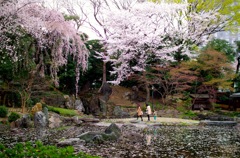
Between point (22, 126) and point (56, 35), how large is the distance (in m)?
6.30

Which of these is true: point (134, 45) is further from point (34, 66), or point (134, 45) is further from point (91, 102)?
point (34, 66)

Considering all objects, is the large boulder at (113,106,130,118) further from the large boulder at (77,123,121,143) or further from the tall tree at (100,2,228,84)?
the large boulder at (77,123,121,143)

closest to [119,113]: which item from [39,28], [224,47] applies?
[39,28]

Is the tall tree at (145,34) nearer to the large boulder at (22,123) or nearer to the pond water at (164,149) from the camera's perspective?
the large boulder at (22,123)

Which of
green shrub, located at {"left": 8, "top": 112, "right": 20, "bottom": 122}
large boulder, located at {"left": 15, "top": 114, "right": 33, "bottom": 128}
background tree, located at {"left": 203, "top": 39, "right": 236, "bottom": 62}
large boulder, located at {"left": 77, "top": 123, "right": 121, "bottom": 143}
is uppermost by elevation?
background tree, located at {"left": 203, "top": 39, "right": 236, "bottom": 62}

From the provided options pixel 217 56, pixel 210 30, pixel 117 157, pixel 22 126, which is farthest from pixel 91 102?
pixel 117 157

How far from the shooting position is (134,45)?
2859 centimetres

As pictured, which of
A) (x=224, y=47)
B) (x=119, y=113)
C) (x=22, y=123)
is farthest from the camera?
(x=224, y=47)

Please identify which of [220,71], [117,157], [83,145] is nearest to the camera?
[117,157]

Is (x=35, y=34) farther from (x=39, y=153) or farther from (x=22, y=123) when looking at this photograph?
(x=39, y=153)

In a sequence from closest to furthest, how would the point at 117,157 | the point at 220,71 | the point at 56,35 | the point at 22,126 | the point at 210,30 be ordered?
the point at 117,157
the point at 22,126
the point at 56,35
the point at 220,71
the point at 210,30

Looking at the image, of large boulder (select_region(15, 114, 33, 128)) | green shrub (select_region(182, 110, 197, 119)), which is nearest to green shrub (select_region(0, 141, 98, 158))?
large boulder (select_region(15, 114, 33, 128))

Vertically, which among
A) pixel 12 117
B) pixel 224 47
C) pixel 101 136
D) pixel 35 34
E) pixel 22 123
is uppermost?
pixel 224 47

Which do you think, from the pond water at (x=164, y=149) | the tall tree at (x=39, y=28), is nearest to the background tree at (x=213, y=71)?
the tall tree at (x=39, y=28)
